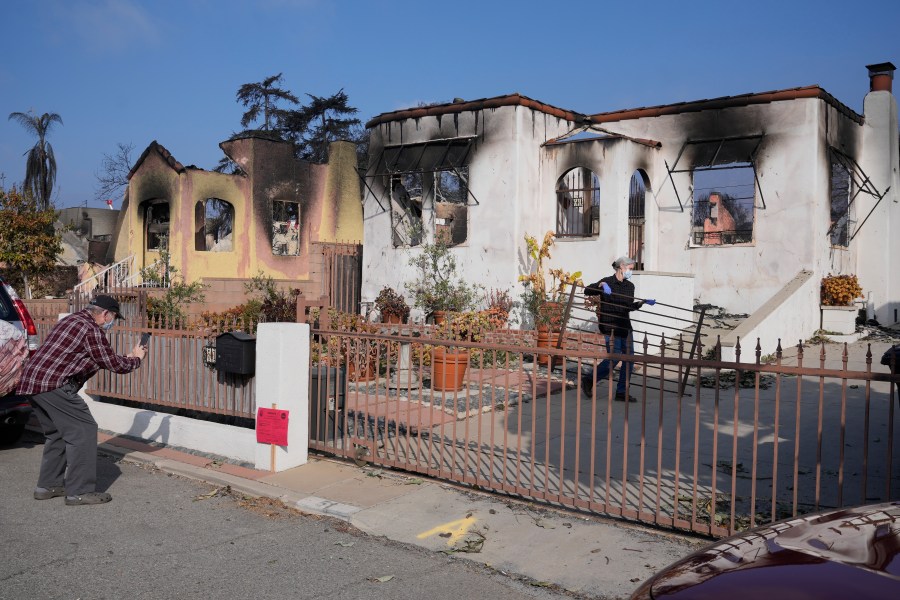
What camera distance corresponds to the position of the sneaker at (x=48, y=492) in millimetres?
6348

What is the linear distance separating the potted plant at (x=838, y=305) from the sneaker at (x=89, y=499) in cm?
1416

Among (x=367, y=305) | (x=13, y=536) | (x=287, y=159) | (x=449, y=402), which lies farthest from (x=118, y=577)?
(x=287, y=159)

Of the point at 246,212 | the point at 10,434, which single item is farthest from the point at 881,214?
the point at 10,434

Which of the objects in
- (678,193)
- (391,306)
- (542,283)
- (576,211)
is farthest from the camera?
(576,211)

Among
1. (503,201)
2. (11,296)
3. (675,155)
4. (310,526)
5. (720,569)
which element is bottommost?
(310,526)

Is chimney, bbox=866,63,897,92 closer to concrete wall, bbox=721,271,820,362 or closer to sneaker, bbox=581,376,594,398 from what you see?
concrete wall, bbox=721,271,820,362

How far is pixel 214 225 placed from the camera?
34.5 metres

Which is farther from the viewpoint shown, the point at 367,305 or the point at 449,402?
the point at 367,305

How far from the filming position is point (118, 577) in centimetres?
471

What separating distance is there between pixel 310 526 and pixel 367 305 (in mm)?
12836

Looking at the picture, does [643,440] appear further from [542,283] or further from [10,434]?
[542,283]

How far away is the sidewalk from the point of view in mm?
4871

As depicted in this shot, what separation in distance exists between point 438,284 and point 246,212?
Result: 7.89 meters

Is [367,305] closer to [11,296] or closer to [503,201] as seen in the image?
[503,201]
